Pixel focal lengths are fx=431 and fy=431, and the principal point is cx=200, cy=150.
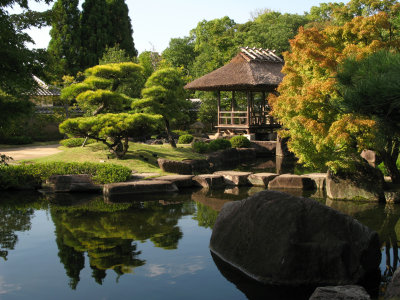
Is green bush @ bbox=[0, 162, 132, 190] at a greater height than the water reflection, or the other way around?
green bush @ bbox=[0, 162, 132, 190]

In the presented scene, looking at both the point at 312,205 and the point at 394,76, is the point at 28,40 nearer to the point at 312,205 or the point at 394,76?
the point at 312,205

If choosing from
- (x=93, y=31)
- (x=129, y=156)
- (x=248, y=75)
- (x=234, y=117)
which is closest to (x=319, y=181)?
(x=129, y=156)

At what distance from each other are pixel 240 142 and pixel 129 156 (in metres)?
7.72

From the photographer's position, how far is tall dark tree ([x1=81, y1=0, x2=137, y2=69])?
34.1 metres

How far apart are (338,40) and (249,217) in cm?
748

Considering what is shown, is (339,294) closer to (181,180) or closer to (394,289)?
(394,289)

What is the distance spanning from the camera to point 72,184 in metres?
12.2

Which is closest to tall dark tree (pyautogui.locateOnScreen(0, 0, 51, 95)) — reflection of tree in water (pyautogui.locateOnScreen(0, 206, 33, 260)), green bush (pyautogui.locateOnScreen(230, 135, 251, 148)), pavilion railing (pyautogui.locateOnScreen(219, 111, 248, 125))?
reflection of tree in water (pyautogui.locateOnScreen(0, 206, 33, 260))

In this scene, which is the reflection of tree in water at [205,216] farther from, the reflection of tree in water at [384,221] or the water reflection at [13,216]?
the water reflection at [13,216]

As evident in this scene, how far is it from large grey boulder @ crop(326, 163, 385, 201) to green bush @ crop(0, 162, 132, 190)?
6.00m

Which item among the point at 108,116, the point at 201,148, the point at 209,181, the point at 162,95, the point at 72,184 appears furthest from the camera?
the point at 201,148

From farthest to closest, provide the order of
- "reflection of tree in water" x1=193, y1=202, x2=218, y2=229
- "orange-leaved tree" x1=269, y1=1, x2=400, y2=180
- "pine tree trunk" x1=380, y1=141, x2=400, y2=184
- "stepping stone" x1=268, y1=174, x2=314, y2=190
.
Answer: "stepping stone" x1=268, y1=174, x2=314, y2=190 < "pine tree trunk" x1=380, y1=141, x2=400, y2=184 < "orange-leaved tree" x1=269, y1=1, x2=400, y2=180 < "reflection of tree in water" x1=193, y1=202, x2=218, y2=229

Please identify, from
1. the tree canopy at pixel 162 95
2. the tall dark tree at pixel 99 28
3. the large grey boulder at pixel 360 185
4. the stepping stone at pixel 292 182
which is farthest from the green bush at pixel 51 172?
the tall dark tree at pixel 99 28

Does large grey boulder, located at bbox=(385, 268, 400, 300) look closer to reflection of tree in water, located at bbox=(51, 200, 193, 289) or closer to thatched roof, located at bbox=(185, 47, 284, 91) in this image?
reflection of tree in water, located at bbox=(51, 200, 193, 289)
